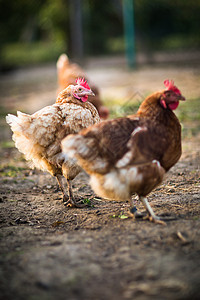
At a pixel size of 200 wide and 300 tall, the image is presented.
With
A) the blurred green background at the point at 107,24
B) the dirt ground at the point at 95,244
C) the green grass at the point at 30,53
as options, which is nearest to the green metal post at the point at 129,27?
the blurred green background at the point at 107,24

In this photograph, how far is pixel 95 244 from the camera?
9.18 feet

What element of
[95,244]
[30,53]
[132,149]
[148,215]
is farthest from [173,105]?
[30,53]

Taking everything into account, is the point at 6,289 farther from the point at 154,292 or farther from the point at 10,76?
the point at 10,76

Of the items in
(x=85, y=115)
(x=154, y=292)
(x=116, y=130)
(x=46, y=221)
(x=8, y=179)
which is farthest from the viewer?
(x=8, y=179)

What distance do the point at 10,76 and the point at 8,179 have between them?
513 inches

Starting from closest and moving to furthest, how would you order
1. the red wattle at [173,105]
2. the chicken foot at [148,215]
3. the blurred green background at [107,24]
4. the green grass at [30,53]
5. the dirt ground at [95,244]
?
1. the dirt ground at [95,244]
2. the chicken foot at [148,215]
3. the red wattle at [173,105]
4. the blurred green background at [107,24]
5. the green grass at [30,53]

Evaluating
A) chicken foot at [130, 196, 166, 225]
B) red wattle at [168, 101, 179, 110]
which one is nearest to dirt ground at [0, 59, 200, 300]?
chicken foot at [130, 196, 166, 225]

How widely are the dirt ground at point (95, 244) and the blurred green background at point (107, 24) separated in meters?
11.9

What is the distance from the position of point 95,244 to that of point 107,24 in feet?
61.3

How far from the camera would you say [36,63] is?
22.6 metres

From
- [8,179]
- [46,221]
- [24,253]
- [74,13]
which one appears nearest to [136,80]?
[74,13]

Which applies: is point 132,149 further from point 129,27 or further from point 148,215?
point 129,27

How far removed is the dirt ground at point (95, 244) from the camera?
2.26 meters

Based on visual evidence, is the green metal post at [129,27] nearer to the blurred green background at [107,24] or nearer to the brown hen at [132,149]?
Answer: the blurred green background at [107,24]
